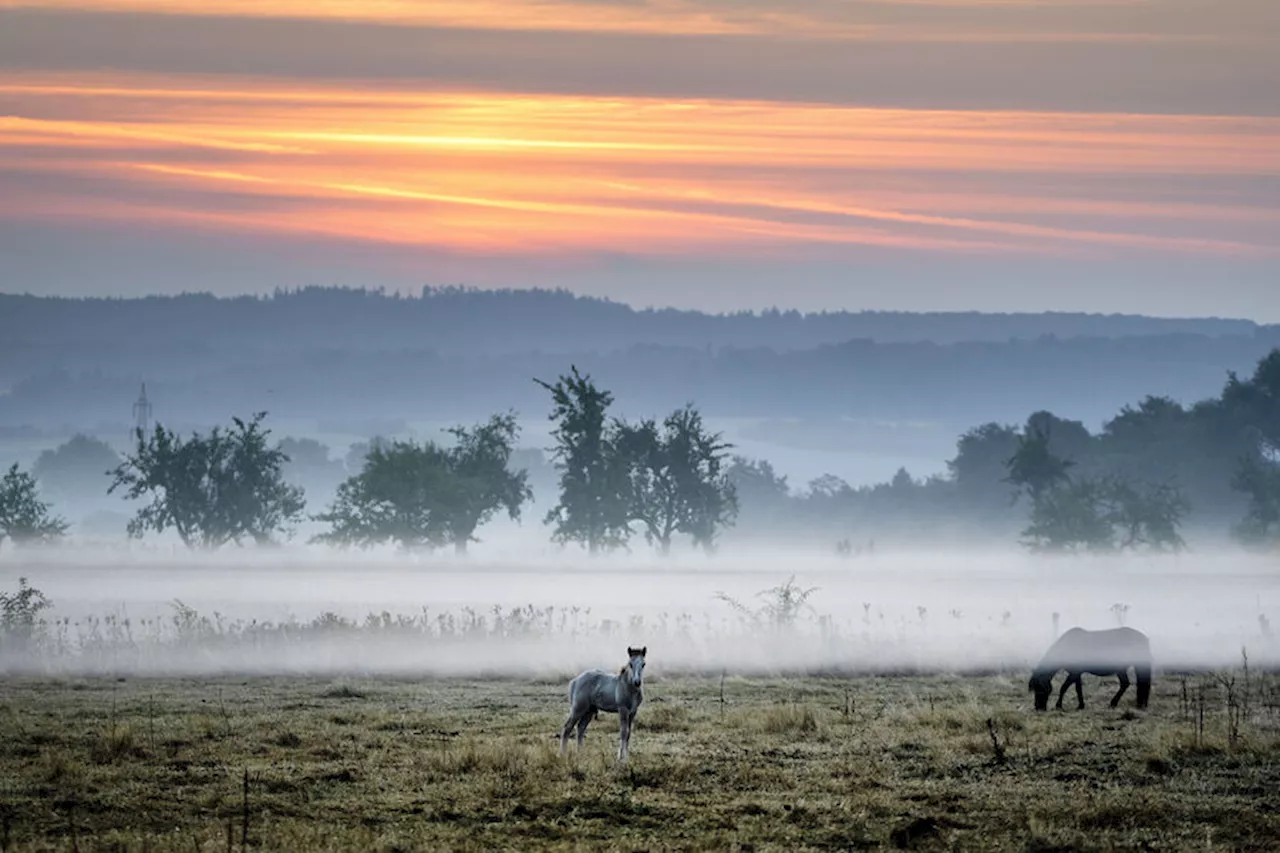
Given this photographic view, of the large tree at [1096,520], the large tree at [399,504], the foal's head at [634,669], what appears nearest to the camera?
the foal's head at [634,669]

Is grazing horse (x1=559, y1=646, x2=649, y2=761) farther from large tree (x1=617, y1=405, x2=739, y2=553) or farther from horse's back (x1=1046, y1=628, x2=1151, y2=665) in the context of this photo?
large tree (x1=617, y1=405, x2=739, y2=553)

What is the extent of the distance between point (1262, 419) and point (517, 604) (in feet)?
225

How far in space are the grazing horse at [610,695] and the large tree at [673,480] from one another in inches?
2549

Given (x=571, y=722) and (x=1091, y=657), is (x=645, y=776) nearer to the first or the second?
(x=571, y=722)

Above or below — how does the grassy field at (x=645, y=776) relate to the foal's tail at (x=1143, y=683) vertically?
below

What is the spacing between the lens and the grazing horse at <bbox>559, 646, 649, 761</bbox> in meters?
24.1

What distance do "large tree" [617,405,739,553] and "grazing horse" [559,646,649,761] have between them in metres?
64.7

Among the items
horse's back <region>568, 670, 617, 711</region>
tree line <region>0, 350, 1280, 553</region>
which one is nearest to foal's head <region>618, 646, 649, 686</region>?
horse's back <region>568, 670, 617, 711</region>

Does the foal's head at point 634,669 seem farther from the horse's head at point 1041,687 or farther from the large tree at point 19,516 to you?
the large tree at point 19,516

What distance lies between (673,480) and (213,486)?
21417 mm

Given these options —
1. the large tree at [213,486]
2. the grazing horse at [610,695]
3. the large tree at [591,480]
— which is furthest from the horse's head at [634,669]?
the large tree at [213,486]

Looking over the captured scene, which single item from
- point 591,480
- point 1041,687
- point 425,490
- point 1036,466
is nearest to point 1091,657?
point 1041,687

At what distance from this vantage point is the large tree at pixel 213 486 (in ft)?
288

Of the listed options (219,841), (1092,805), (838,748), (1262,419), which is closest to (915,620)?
(838,748)
